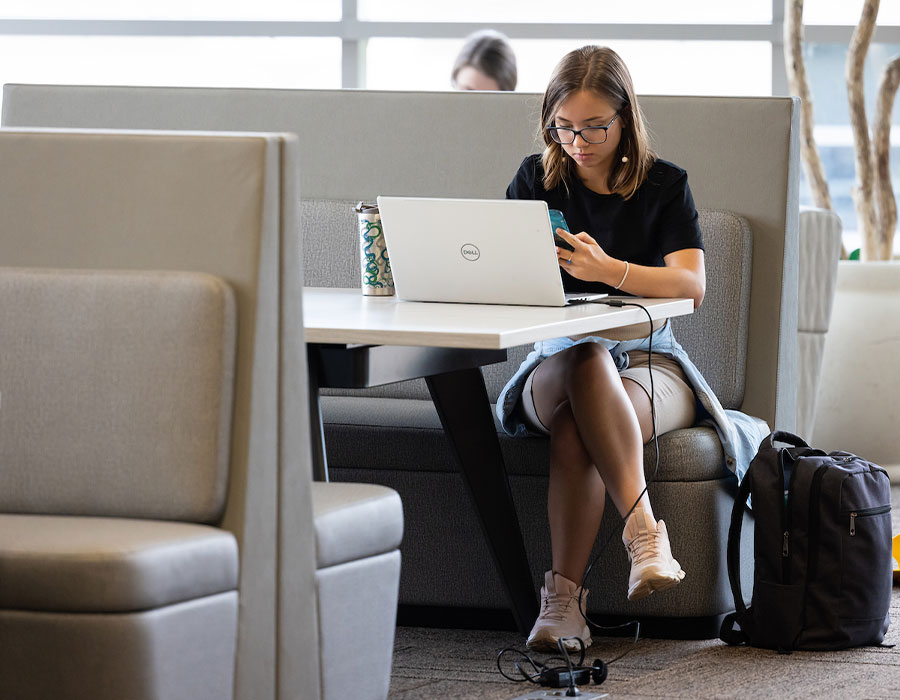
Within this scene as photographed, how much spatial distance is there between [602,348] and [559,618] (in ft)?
1.63


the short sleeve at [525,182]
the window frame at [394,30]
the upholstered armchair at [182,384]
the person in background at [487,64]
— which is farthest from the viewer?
the window frame at [394,30]

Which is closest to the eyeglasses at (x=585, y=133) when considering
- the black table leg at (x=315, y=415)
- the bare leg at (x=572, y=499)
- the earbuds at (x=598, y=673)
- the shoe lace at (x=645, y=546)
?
the bare leg at (x=572, y=499)

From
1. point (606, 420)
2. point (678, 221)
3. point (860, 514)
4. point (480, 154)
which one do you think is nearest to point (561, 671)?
point (606, 420)

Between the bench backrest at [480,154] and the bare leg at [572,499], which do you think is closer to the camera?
the bare leg at [572,499]

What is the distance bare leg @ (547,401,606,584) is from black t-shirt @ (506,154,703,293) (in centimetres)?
35

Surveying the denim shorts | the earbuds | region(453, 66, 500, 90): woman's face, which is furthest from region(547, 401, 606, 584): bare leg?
region(453, 66, 500, 90): woman's face

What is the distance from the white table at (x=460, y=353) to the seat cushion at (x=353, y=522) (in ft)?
0.54

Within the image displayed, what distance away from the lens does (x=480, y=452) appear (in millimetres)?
2498

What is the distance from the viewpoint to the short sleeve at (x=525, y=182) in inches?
112

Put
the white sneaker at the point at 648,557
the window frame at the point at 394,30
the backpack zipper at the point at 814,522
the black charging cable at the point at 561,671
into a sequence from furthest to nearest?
the window frame at the point at 394,30
the backpack zipper at the point at 814,522
the white sneaker at the point at 648,557
the black charging cable at the point at 561,671

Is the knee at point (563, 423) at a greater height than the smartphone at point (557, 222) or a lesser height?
lesser

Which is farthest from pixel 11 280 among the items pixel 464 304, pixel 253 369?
pixel 464 304

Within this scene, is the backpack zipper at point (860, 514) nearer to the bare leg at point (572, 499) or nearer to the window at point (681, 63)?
the bare leg at point (572, 499)

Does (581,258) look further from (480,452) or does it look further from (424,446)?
(424,446)
